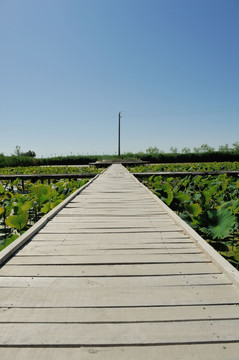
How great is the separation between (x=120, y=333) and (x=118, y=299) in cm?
24

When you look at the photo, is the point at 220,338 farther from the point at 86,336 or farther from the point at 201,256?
the point at 201,256

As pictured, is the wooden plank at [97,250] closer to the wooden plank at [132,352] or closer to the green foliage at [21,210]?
the green foliage at [21,210]

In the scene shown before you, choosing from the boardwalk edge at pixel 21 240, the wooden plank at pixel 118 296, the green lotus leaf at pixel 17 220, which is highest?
the green lotus leaf at pixel 17 220

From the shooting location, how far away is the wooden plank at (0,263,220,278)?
1.54m

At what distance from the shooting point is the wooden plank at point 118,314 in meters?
1.11

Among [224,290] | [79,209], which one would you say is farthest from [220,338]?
[79,209]

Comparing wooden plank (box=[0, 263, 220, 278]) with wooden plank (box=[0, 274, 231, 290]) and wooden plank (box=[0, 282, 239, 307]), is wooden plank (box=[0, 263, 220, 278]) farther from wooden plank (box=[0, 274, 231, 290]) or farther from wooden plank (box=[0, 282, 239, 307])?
wooden plank (box=[0, 282, 239, 307])

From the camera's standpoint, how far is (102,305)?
1.21m

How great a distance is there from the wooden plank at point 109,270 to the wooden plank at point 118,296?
17 cm

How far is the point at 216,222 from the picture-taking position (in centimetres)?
271

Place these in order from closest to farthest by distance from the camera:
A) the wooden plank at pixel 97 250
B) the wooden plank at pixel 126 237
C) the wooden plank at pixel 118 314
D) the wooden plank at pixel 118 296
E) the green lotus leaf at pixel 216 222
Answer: the wooden plank at pixel 118 314 → the wooden plank at pixel 118 296 → the wooden plank at pixel 97 250 → the wooden plank at pixel 126 237 → the green lotus leaf at pixel 216 222

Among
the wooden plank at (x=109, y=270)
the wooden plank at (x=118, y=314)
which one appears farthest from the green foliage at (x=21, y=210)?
the wooden plank at (x=118, y=314)

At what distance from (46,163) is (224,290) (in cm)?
3192

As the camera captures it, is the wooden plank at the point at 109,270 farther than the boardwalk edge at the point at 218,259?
Yes
